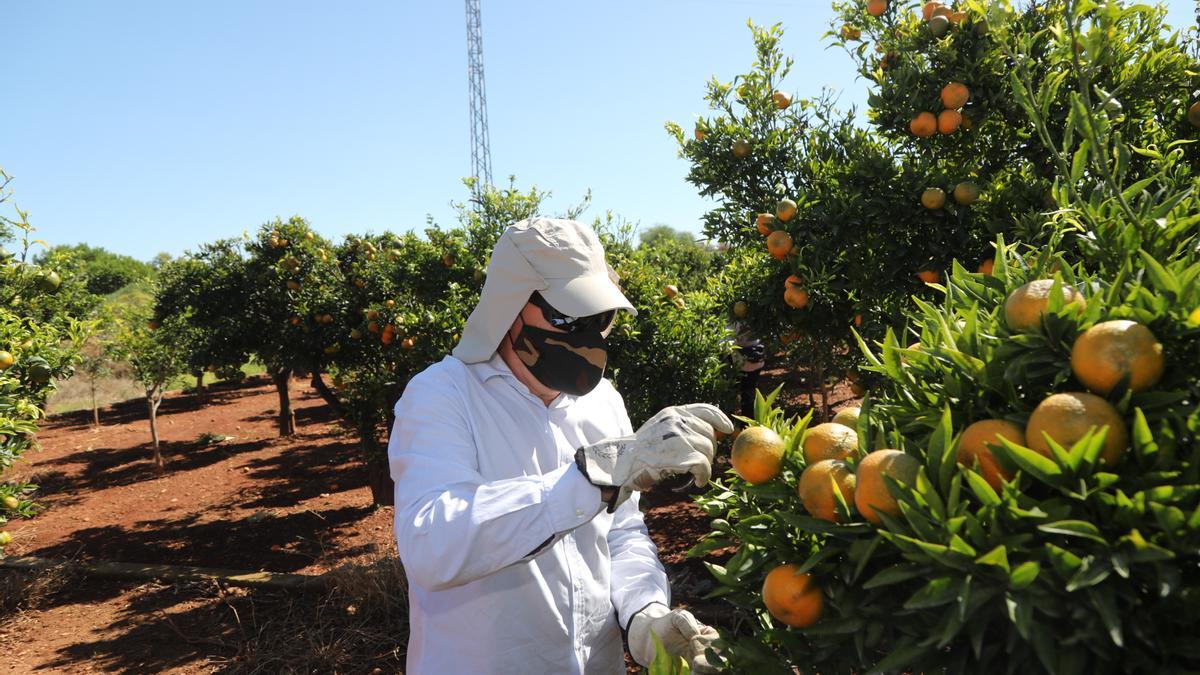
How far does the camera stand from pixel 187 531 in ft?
23.8

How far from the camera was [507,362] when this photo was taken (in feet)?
7.19

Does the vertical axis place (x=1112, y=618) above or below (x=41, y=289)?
below

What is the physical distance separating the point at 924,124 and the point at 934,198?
42 cm

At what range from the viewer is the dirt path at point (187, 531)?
4762 mm

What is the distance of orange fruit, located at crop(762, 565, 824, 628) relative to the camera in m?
1.01

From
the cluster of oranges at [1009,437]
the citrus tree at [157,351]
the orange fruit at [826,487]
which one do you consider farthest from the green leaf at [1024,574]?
the citrus tree at [157,351]

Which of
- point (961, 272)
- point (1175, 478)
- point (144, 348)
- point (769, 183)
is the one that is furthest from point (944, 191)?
point (144, 348)

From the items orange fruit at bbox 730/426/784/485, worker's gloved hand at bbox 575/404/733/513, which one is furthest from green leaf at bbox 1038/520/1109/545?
worker's gloved hand at bbox 575/404/733/513

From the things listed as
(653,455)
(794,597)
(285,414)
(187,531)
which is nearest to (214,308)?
(285,414)

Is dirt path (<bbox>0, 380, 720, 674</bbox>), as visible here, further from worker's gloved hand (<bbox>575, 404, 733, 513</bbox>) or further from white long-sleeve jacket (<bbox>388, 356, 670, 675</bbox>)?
worker's gloved hand (<bbox>575, 404, 733, 513</bbox>)

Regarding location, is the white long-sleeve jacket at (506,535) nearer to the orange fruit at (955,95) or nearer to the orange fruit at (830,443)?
the orange fruit at (830,443)

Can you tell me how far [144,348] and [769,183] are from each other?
399 inches

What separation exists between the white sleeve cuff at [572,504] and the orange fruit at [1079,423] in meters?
0.96

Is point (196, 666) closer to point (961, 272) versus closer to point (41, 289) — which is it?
point (41, 289)
